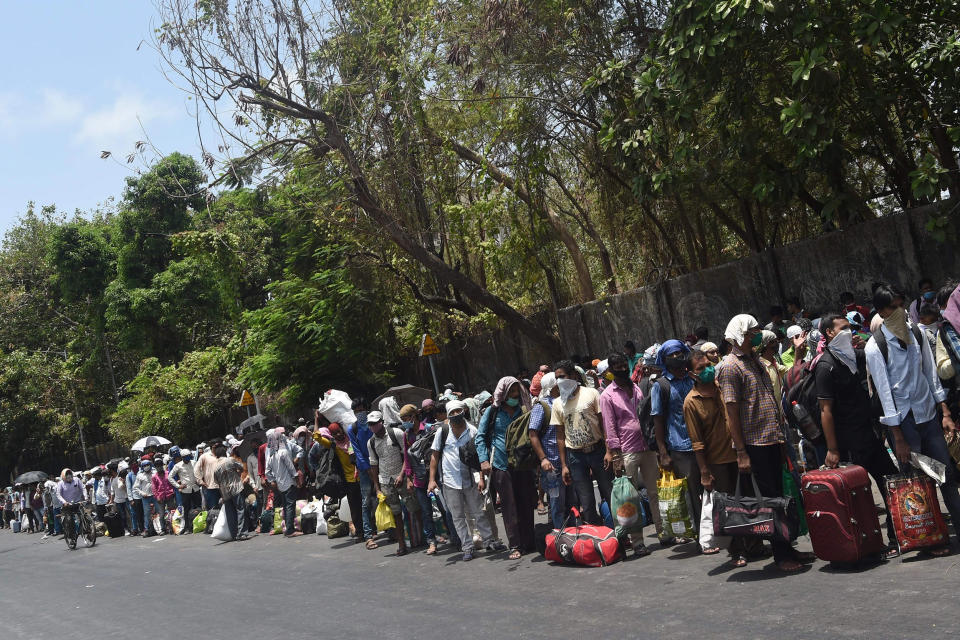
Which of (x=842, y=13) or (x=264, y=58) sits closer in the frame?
(x=842, y=13)

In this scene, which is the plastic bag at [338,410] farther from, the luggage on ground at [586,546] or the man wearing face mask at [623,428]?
the man wearing face mask at [623,428]

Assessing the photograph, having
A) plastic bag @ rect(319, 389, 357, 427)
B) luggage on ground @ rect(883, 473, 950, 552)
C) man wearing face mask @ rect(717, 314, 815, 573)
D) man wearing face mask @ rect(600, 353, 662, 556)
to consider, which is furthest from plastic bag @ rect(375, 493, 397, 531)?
luggage on ground @ rect(883, 473, 950, 552)

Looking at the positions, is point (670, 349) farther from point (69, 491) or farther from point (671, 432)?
point (69, 491)

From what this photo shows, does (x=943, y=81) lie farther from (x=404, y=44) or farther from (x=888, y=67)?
(x=404, y=44)

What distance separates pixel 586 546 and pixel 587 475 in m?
0.71

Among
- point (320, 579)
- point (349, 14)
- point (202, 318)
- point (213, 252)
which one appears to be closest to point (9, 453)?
point (202, 318)

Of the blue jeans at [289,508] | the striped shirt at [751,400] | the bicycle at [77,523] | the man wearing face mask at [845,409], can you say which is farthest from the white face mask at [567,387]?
the bicycle at [77,523]

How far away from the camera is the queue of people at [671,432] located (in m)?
6.56

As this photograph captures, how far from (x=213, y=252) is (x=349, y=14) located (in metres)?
11.3

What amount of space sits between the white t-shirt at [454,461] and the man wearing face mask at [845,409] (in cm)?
425

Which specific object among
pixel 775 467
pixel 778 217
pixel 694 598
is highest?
pixel 778 217

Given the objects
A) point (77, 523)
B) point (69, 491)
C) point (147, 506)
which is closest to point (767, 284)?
point (147, 506)

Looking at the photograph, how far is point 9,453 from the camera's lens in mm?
47719

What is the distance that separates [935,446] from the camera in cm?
644
